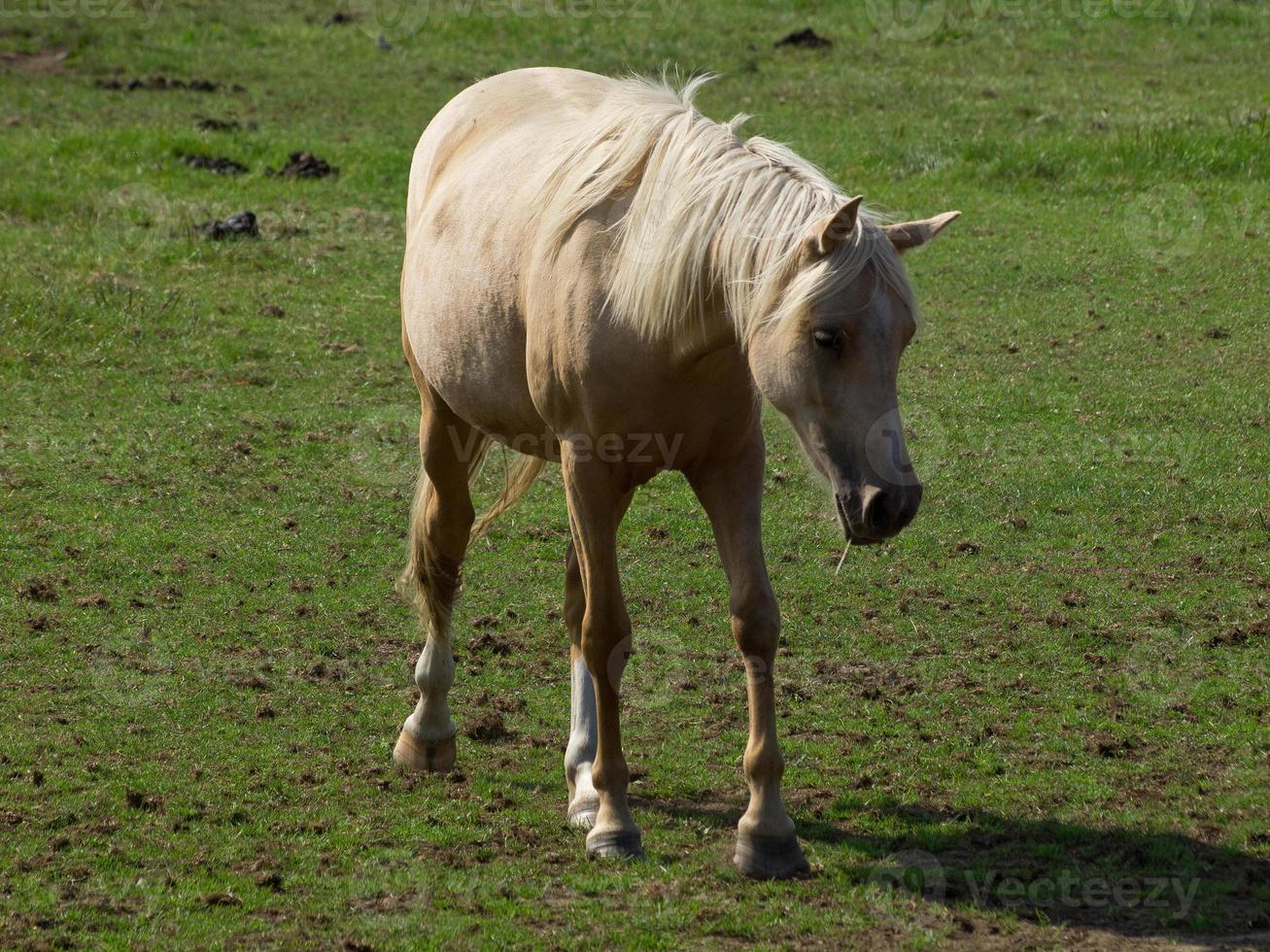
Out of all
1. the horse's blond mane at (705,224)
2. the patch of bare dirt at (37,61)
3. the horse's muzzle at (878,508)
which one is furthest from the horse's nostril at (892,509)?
the patch of bare dirt at (37,61)

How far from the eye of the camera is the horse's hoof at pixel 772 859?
4355mm

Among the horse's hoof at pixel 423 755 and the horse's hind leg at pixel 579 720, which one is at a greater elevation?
the horse's hind leg at pixel 579 720

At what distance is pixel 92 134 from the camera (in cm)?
1394

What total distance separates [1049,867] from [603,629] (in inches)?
58.9

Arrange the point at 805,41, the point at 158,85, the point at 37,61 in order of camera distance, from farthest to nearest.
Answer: the point at 805,41
the point at 37,61
the point at 158,85

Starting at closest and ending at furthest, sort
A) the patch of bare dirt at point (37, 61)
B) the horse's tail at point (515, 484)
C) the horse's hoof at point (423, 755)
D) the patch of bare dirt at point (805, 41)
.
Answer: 1. the horse's hoof at point (423, 755)
2. the horse's tail at point (515, 484)
3. the patch of bare dirt at point (37, 61)
4. the patch of bare dirt at point (805, 41)

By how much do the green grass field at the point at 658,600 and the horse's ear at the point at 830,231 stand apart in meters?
1.81

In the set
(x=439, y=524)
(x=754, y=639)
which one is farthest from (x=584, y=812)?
(x=439, y=524)

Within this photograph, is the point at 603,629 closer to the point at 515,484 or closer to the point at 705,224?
the point at 705,224

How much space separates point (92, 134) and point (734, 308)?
1157 centimetres

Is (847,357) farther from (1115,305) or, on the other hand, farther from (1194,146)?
(1194,146)

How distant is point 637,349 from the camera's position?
4.27 meters

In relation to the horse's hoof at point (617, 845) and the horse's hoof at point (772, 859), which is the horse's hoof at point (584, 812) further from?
the horse's hoof at point (772, 859)

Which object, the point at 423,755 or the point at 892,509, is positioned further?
the point at 423,755
